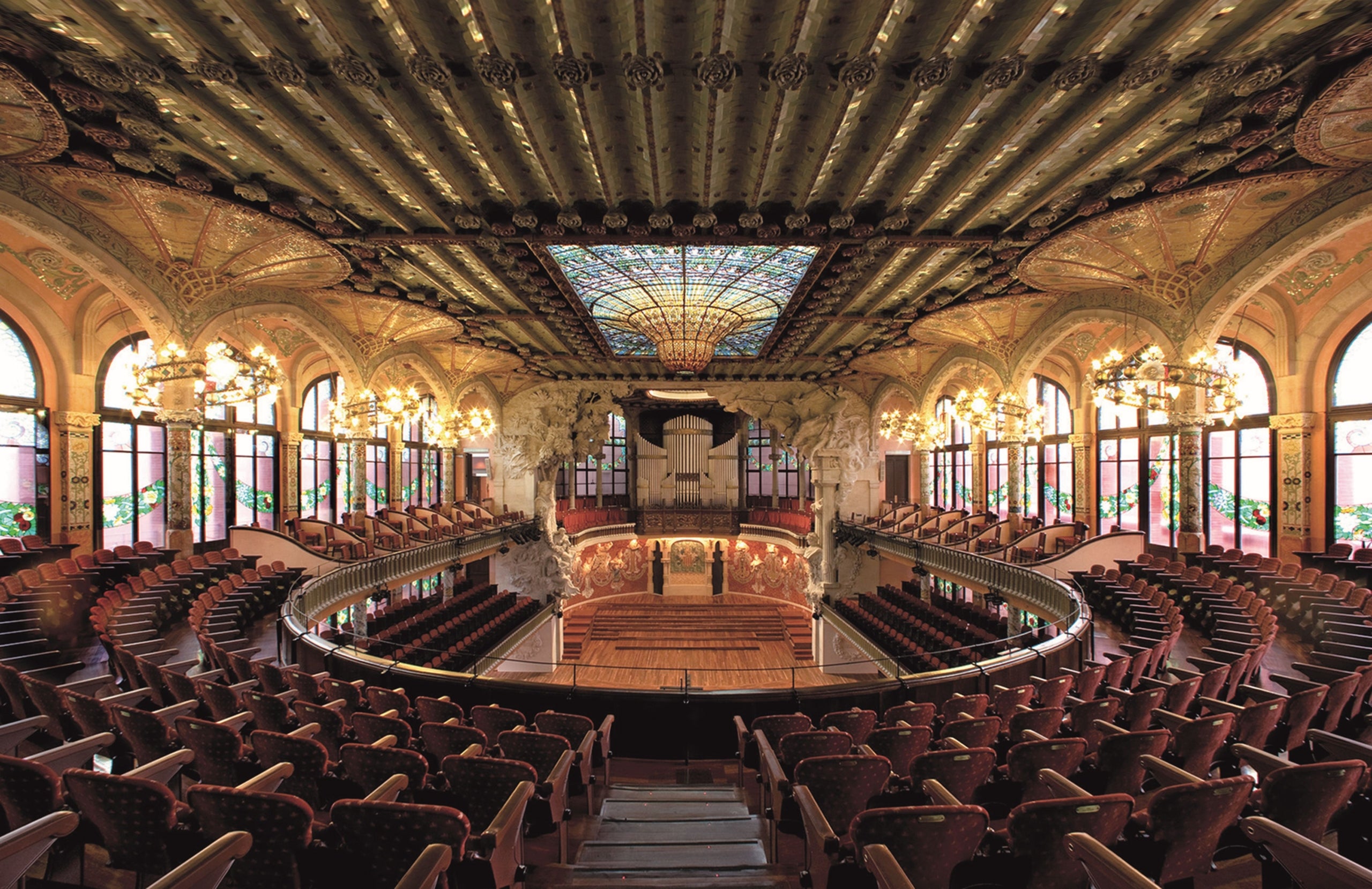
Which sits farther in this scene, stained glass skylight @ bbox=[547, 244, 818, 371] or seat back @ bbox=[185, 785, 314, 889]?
stained glass skylight @ bbox=[547, 244, 818, 371]

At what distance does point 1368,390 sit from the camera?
11.9 metres

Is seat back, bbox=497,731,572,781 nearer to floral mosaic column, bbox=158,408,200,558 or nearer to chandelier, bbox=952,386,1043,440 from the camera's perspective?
floral mosaic column, bbox=158,408,200,558

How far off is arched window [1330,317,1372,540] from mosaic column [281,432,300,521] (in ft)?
86.5

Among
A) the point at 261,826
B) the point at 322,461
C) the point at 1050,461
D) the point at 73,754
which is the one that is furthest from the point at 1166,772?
the point at 322,461

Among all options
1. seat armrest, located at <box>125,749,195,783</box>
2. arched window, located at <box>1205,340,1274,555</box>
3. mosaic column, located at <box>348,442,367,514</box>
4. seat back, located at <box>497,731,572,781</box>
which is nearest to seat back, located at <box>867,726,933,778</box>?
seat back, located at <box>497,731,572,781</box>

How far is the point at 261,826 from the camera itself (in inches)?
92.7

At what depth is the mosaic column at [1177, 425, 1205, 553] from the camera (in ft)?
36.5

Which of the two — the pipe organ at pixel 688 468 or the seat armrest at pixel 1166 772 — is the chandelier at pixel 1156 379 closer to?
the seat armrest at pixel 1166 772

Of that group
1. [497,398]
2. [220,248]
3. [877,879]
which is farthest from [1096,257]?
[497,398]

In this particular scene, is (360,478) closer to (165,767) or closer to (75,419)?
(75,419)

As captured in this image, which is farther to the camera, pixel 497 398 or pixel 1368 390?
pixel 497 398

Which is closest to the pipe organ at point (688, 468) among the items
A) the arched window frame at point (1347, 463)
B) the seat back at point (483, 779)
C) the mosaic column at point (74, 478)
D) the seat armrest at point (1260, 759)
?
the mosaic column at point (74, 478)

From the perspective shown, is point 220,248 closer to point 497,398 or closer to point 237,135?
point 237,135

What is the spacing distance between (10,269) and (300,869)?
16081 millimetres
